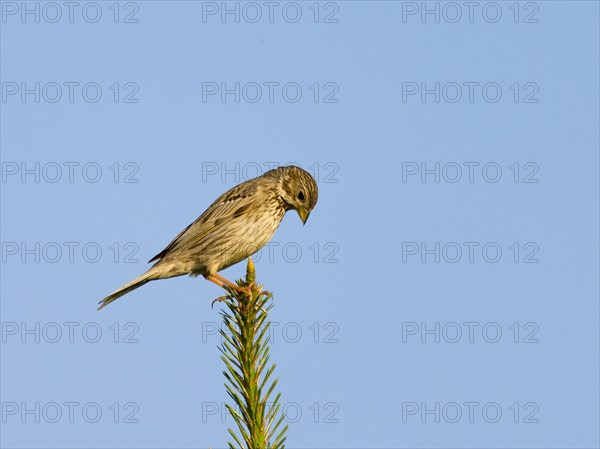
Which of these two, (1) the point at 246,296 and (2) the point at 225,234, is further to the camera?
(2) the point at 225,234

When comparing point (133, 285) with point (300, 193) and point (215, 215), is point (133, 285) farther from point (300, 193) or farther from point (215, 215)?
point (300, 193)

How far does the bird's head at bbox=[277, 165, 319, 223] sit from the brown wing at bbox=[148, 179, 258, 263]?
17.5 inches

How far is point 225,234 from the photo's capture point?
1111 centimetres

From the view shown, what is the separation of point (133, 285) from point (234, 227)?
1.46 meters

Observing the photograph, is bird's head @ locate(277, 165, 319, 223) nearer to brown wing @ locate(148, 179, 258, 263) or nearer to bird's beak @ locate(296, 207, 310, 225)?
bird's beak @ locate(296, 207, 310, 225)

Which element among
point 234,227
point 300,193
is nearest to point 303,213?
point 300,193

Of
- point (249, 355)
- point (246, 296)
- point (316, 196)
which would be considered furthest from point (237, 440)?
point (316, 196)

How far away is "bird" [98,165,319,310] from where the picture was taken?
1110 centimetres

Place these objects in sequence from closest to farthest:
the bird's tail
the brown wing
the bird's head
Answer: the bird's tail, the brown wing, the bird's head

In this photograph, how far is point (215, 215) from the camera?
11.6 metres

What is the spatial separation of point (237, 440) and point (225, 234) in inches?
252

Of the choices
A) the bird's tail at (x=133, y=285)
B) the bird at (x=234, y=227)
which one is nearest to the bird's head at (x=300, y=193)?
the bird at (x=234, y=227)

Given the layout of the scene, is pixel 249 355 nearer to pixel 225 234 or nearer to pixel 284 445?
pixel 284 445

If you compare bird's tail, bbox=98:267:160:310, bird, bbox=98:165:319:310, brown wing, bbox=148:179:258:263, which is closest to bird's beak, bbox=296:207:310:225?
bird, bbox=98:165:319:310
